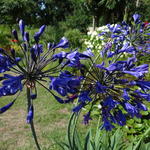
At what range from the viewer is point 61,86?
3.92 feet

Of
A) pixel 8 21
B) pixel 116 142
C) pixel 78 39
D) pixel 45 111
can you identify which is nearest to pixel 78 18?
pixel 8 21

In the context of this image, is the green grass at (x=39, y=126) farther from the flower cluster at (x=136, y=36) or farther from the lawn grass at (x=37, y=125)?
the flower cluster at (x=136, y=36)

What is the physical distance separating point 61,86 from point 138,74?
516 millimetres

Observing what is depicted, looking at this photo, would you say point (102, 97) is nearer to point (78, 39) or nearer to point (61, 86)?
point (61, 86)

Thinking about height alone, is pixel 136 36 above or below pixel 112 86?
above

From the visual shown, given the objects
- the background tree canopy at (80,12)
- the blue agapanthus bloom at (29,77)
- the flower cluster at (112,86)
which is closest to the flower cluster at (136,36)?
the flower cluster at (112,86)

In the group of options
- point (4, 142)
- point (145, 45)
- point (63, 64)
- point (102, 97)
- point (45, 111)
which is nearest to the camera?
point (63, 64)

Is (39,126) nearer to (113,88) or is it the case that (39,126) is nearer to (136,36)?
(136,36)

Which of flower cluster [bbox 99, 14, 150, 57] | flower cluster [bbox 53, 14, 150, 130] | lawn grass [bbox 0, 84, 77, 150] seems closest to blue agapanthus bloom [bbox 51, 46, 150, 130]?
flower cluster [bbox 53, 14, 150, 130]

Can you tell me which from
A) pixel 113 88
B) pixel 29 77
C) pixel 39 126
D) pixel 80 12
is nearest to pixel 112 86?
pixel 113 88

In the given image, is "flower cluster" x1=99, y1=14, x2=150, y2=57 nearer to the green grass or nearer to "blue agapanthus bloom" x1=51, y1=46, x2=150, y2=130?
"blue agapanthus bloom" x1=51, y1=46, x2=150, y2=130

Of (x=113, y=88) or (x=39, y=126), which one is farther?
(x=39, y=126)

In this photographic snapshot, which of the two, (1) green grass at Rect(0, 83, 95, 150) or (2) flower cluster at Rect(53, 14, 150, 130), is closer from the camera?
(2) flower cluster at Rect(53, 14, 150, 130)

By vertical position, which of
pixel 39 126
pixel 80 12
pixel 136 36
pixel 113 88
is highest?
pixel 80 12
